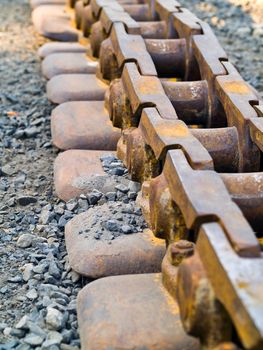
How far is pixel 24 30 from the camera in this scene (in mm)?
4758

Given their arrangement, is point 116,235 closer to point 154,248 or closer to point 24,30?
Result: point 154,248

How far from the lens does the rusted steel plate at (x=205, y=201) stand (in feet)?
5.41

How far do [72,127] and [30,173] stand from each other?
0.27 meters

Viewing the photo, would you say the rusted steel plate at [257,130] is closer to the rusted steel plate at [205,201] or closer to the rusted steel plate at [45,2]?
the rusted steel plate at [205,201]

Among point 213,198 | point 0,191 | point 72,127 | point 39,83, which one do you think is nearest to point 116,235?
point 213,198

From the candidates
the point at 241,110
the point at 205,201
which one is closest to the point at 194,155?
the point at 205,201

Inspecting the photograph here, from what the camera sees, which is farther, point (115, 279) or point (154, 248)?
point (154, 248)

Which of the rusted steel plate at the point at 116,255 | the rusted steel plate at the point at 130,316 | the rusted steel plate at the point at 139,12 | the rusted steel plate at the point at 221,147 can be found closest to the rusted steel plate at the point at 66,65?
the rusted steel plate at the point at 139,12

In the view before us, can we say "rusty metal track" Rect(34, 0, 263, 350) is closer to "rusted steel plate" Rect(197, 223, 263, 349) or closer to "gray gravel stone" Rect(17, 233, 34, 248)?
"rusted steel plate" Rect(197, 223, 263, 349)

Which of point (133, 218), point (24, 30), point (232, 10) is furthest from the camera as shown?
point (232, 10)

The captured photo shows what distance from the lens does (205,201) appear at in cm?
180

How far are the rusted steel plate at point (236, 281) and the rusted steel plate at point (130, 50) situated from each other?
120 centimetres

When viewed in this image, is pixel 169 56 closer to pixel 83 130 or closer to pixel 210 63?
pixel 210 63

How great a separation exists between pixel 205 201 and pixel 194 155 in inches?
11.2
